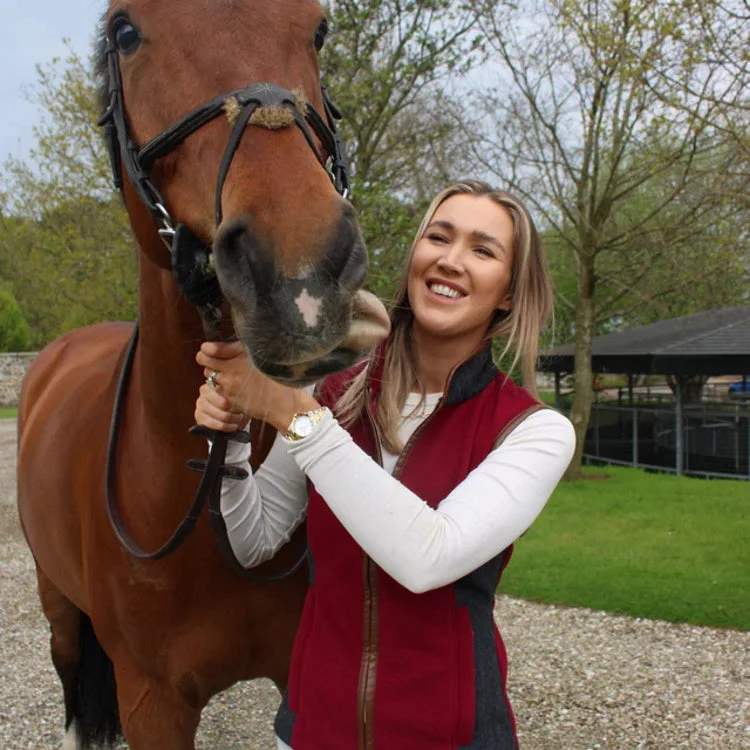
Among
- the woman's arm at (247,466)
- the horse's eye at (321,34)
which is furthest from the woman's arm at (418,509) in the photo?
the horse's eye at (321,34)

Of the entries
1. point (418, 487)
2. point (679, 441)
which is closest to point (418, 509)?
point (418, 487)

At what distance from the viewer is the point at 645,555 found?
21.9 feet

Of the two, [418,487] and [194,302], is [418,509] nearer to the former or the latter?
[418,487]

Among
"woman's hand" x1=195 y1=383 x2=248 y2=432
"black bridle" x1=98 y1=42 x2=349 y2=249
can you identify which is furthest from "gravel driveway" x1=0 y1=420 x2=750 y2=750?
"black bridle" x1=98 y1=42 x2=349 y2=249

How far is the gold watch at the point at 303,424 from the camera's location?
52.4 inches

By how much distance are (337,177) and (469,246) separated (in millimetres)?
338

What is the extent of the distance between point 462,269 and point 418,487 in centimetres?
46

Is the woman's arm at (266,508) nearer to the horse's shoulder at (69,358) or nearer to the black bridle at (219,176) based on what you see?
the black bridle at (219,176)

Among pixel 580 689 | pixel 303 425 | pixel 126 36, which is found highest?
pixel 126 36

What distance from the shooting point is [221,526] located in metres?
1.69

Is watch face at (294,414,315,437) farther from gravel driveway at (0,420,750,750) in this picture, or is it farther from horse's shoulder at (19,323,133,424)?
gravel driveway at (0,420,750,750)

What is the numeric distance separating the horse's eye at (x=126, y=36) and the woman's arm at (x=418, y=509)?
77cm

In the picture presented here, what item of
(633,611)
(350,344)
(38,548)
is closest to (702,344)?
(633,611)

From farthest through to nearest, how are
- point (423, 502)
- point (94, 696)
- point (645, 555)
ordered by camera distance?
1. point (645, 555)
2. point (94, 696)
3. point (423, 502)
